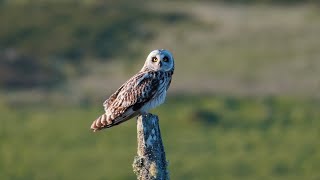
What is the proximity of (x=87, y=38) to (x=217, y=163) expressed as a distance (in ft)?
33.7

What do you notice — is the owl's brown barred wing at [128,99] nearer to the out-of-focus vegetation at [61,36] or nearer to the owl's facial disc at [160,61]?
the owl's facial disc at [160,61]

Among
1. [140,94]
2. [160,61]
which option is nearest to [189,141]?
[160,61]

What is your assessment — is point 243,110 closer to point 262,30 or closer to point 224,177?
point 224,177

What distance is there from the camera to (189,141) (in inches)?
949

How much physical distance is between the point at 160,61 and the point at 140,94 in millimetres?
408

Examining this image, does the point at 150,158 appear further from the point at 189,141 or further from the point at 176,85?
the point at 176,85

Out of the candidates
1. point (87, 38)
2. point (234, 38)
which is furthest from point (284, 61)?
point (87, 38)

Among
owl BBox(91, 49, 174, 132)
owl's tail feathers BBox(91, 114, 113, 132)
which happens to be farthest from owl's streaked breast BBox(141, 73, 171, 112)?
owl's tail feathers BBox(91, 114, 113, 132)

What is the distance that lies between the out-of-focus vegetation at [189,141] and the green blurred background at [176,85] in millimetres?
24

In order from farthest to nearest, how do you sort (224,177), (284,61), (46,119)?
(284,61) → (46,119) → (224,177)

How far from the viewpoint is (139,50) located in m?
31.1

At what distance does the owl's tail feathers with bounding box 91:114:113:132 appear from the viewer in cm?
908

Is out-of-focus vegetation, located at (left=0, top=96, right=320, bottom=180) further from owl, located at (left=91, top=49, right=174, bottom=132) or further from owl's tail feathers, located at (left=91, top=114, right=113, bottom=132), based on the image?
owl's tail feathers, located at (left=91, top=114, right=113, bottom=132)

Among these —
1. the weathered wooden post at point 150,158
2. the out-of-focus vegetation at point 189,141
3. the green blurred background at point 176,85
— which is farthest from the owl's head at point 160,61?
the green blurred background at point 176,85
